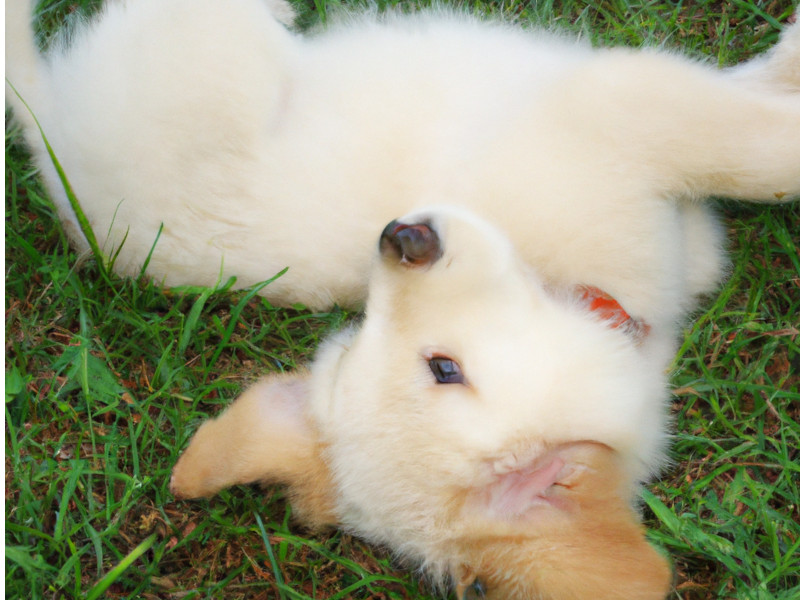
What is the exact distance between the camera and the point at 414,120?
103 inches

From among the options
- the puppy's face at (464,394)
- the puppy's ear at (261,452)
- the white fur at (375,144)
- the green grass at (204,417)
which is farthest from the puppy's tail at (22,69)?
the puppy's face at (464,394)

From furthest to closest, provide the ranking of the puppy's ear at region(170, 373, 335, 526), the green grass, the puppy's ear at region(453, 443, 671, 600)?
1. the green grass
2. the puppy's ear at region(170, 373, 335, 526)
3. the puppy's ear at region(453, 443, 671, 600)

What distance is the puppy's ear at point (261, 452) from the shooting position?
229 centimetres

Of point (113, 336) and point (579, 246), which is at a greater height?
point (579, 246)

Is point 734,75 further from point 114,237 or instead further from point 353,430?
point 114,237

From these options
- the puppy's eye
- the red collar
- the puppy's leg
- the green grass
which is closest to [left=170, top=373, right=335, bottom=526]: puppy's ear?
the green grass

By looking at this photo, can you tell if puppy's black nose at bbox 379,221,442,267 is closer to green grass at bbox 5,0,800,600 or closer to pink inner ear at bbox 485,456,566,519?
pink inner ear at bbox 485,456,566,519

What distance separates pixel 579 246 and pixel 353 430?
0.83 m

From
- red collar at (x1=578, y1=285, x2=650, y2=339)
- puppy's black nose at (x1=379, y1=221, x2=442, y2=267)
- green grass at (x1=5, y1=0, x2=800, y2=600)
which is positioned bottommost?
green grass at (x1=5, y1=0, x2=800, y2=600)

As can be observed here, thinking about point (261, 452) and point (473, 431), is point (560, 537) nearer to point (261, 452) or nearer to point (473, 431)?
point (473, 431)

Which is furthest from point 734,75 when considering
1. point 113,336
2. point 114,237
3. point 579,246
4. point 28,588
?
point 28,588

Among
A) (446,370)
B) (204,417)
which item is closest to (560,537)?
(446,370)

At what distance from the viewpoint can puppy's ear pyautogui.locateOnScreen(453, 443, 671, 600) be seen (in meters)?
1.93

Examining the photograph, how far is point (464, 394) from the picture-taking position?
83.0 inches
